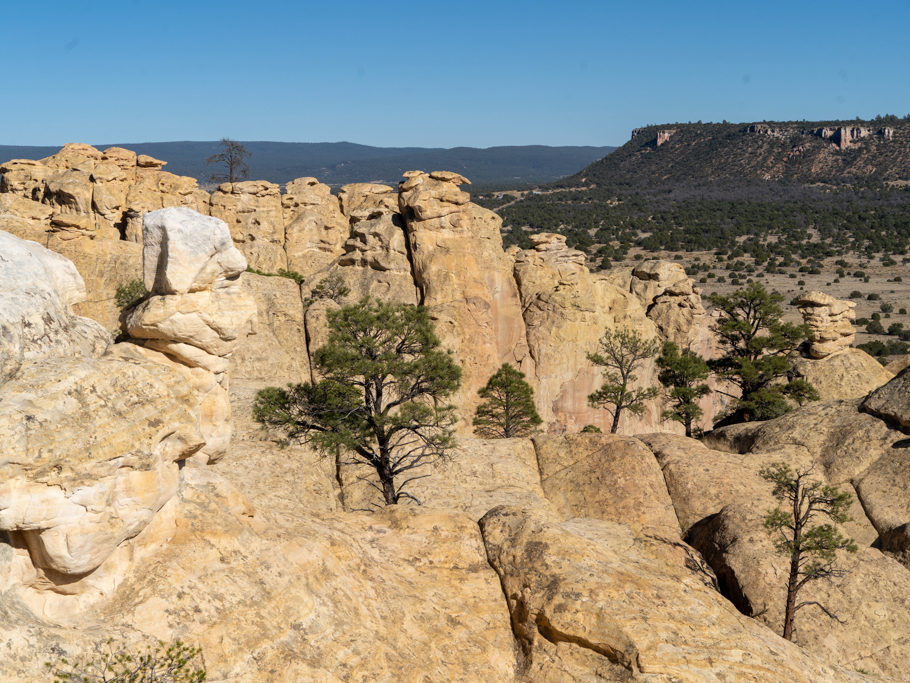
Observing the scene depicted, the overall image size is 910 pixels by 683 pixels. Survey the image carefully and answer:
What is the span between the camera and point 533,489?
93.4 feet

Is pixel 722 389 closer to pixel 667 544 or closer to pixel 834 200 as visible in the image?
pixel 667 544

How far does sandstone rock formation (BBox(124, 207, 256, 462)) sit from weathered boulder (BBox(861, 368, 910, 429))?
2697 cm

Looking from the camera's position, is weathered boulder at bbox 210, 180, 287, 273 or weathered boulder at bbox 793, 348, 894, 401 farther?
weathered boulder at bbox 210, 180, 287, 273

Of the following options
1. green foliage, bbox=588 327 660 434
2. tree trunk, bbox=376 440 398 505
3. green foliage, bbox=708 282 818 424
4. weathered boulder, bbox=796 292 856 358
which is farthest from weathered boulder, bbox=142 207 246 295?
weathered boulder, bbox=796 292 856 358

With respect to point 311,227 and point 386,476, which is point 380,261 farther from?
point 386,476

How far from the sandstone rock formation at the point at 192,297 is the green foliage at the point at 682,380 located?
32563 mm

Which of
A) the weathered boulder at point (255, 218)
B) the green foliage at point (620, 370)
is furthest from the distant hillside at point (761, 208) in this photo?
the green foliage at point (620, 370)

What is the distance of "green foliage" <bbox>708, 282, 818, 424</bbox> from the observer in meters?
41.6

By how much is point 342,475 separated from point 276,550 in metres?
16.7

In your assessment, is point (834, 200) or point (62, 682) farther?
point (834, 200)

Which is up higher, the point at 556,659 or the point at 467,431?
the point at 556,659

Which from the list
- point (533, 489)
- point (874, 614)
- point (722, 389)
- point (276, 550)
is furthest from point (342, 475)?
point (722, 389)

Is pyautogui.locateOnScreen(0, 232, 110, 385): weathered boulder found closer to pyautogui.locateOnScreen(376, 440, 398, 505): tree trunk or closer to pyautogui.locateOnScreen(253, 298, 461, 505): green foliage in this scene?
pyautogui.locateOnScreen(253, 298, 461, 505): green foliage

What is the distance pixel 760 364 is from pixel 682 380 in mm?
4594
